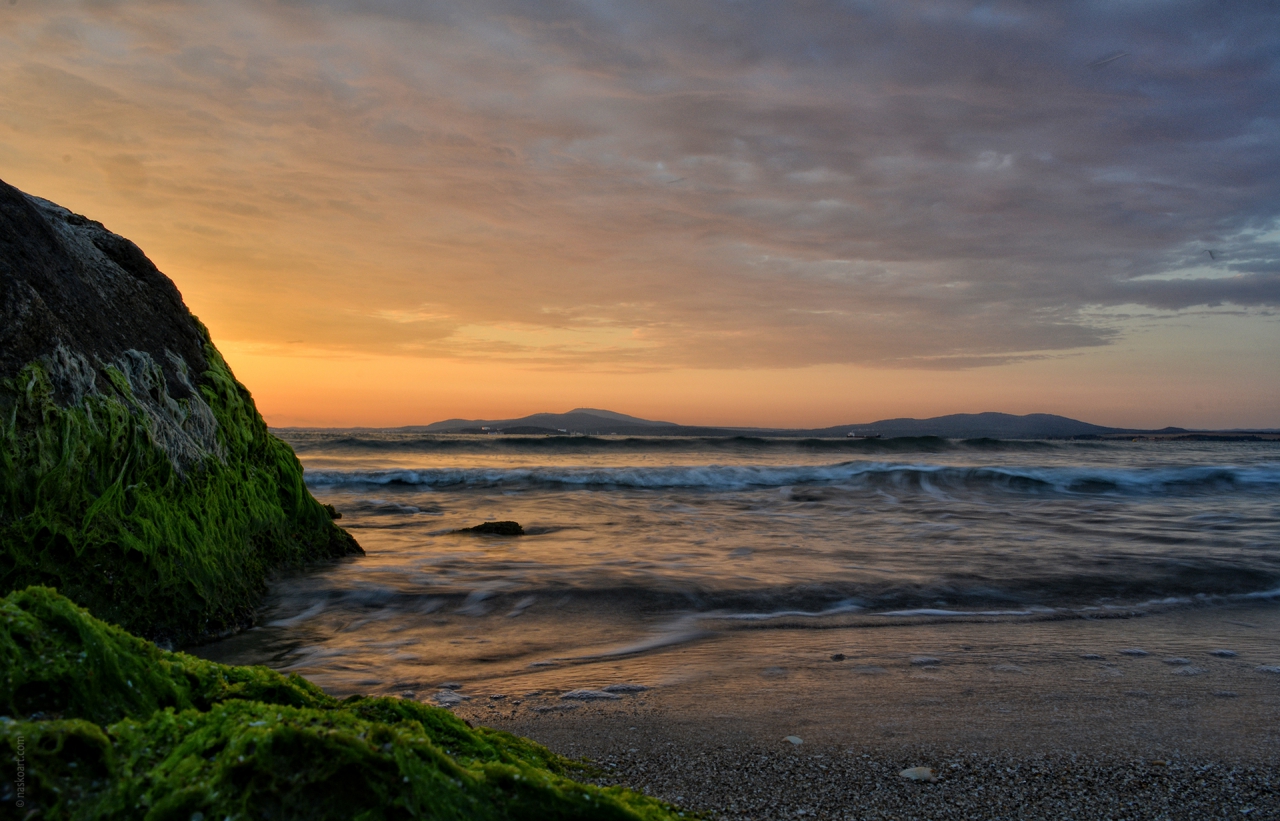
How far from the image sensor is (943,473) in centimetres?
1659

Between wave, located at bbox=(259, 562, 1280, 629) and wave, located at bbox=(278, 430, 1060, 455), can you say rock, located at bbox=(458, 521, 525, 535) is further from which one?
wave, located at bbox=(278, 430, 1060, 455)

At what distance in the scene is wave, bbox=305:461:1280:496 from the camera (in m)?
14.9

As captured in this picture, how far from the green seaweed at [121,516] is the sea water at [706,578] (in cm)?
31

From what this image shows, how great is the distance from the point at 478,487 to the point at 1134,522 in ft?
36.7

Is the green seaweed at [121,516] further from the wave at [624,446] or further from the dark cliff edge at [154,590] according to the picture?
the wave at [624,446]

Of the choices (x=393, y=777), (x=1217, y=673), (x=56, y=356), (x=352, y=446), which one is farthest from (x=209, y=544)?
(x=352, y=446)

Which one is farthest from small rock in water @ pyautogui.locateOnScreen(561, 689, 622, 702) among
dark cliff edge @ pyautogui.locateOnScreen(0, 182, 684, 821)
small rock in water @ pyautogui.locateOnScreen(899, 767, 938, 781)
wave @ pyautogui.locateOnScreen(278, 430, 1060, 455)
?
wave @ pyautogui.locateOnScreen(278, 430, 1060, 455)

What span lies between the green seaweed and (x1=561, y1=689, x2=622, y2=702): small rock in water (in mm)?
1974

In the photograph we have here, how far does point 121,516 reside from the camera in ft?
Result: 11.5

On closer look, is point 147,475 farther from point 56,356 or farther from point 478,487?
point 478,487

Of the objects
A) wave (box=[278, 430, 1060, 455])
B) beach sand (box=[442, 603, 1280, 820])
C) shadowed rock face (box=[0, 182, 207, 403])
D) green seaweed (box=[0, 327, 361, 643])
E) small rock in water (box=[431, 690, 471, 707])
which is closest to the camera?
beach sand (box=[442, 603, 1280, 820])

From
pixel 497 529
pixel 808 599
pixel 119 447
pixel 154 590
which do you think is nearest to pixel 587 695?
pixel 154 590

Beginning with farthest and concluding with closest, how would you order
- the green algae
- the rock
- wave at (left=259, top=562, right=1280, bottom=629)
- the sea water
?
the rock, wave at (left=259, top=562, right=1280, bottom=629), the sea water, the green algae

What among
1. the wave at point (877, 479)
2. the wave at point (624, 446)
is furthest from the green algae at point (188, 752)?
the wave at point (624, 446)
